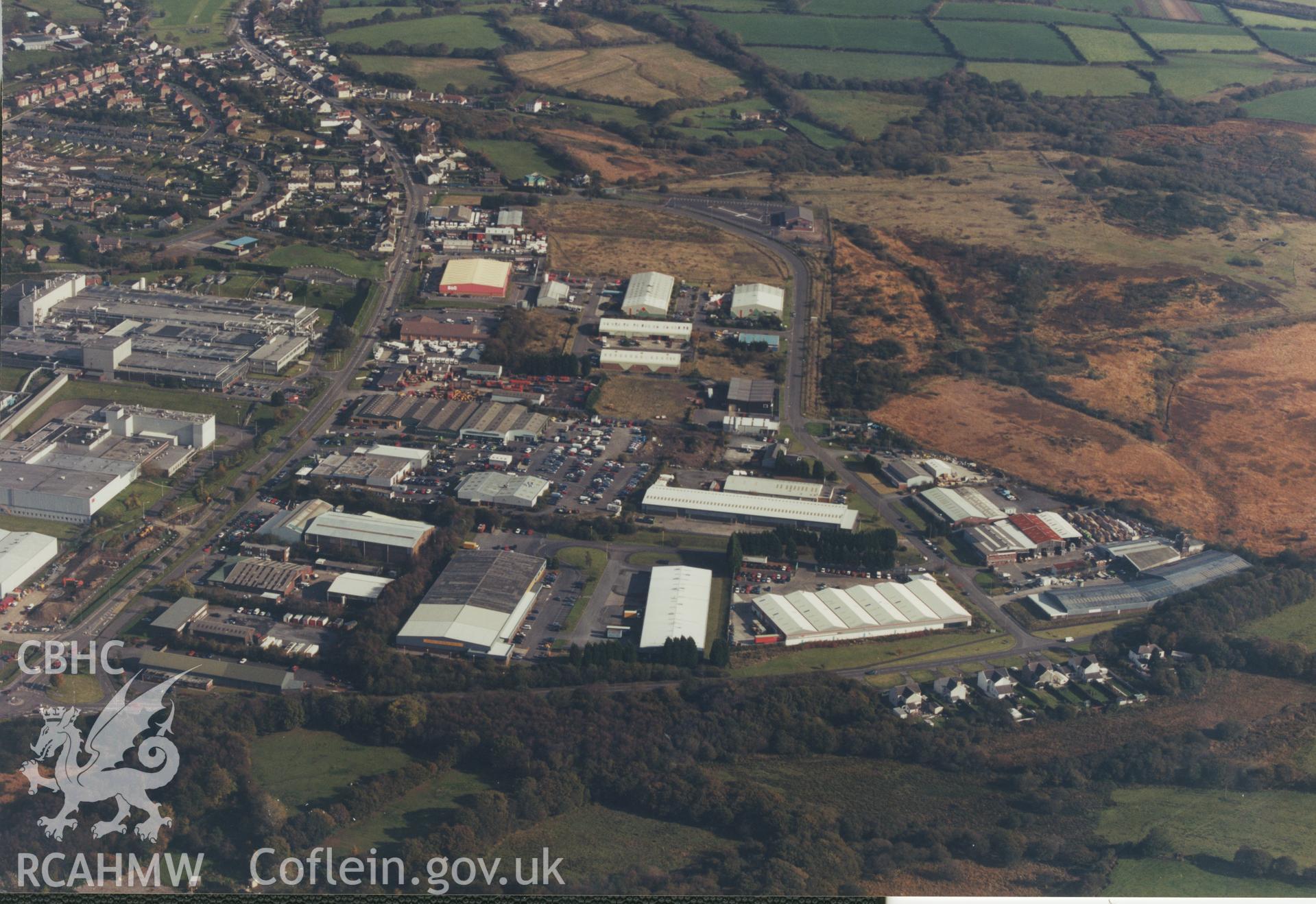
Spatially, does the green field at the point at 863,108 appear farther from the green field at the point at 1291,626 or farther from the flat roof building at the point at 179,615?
the flat roof building at the point at 179,615

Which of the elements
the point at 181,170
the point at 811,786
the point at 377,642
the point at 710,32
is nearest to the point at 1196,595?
the point at 811,786

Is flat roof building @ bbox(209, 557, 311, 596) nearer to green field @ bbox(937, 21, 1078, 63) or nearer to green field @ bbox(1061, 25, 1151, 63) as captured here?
green field @ bbox(937, 21, 1078, 63)

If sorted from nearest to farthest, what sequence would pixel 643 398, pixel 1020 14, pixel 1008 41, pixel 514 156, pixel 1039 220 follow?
1. pixel 643 398
2. pixel 1039 220
3. pixel 514 156
4. pixel 1008 41
5. pixel 1020 14

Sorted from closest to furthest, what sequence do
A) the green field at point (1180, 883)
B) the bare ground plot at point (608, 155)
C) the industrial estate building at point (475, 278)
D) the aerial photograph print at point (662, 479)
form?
the green field at point (1180, 883), the aerial photograph print at point (662, 479), the industrial estate building at point (475, 278), the bare ground plot at point (608, 155)


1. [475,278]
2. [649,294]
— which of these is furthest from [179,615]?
[649,294]

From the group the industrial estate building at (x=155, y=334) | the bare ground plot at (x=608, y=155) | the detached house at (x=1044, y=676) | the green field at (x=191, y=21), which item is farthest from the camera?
the green field at (x=191, y=21)

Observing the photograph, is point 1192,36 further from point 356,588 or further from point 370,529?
point 356,588

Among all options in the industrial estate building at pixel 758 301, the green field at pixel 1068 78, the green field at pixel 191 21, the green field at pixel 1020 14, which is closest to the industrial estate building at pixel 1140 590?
the industrial estate building at pixel 758 301
